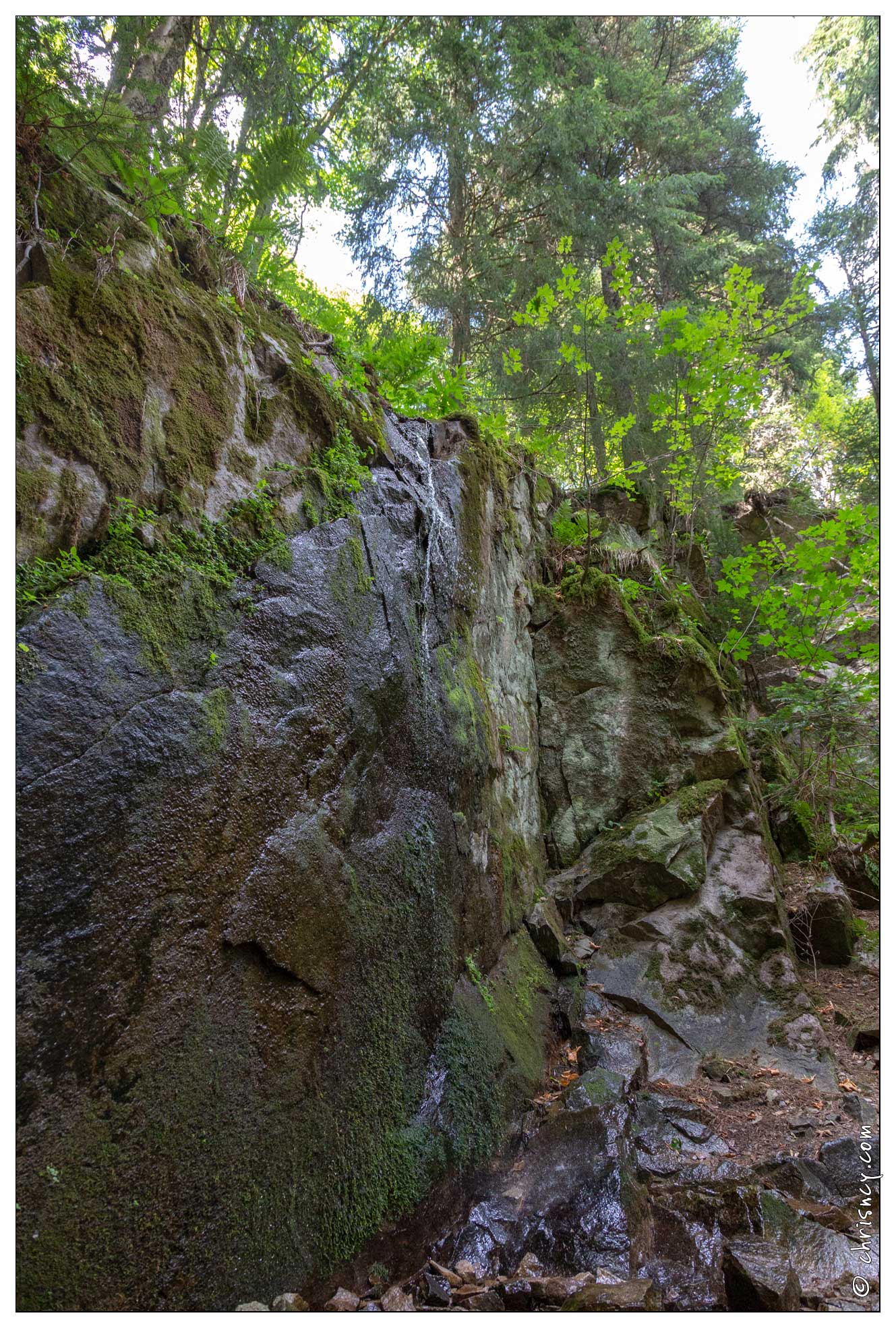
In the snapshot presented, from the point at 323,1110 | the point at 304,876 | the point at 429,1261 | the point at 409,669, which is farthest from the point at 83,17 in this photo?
the point at 429,1261

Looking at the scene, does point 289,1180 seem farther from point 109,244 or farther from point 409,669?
point 109,244

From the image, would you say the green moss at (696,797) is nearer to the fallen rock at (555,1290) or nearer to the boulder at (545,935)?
the boulder at (545,935)

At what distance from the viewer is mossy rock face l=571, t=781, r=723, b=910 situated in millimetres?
6566

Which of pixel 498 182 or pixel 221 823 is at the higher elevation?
pixel 498 182

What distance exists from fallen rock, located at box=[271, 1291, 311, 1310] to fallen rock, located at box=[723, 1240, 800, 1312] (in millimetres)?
2023

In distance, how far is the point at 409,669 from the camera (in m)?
4.48

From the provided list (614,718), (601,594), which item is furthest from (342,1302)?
(601,594)

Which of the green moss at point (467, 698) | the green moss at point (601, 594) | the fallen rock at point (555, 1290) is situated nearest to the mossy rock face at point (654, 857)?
the green moss at point (467, 698)

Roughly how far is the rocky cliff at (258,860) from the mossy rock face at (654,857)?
2.32ft

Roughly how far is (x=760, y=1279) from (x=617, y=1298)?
73 cm

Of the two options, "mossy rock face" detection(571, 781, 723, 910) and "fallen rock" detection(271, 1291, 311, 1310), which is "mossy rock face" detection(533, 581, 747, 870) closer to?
"mossy rock face" detection(571, 781, 723, 910)

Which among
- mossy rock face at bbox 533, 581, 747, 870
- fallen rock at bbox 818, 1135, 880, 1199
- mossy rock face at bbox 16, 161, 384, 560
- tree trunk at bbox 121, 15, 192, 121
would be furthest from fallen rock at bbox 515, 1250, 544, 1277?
tree trunk at bbox 121, 15, 192, 121

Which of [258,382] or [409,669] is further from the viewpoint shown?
[409,669]
